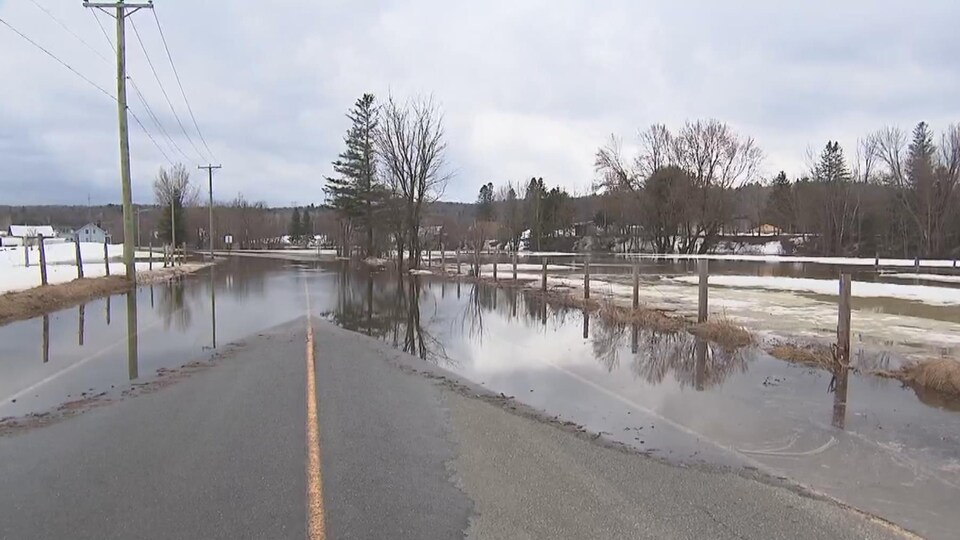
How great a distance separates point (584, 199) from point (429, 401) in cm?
12341

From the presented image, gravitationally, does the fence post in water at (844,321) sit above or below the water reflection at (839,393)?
above

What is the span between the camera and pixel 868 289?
78.4 ft

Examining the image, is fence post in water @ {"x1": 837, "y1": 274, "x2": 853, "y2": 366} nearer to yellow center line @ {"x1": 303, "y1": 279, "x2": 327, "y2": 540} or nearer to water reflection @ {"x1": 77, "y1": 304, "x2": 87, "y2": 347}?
yellow center line @ {"x1": 303, "y1": 279, "x2": 327, "y2": 540}

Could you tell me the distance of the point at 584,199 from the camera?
12812 centimetres

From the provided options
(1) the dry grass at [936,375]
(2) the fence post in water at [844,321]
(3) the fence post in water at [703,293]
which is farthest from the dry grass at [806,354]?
(3) the fence post in water at [703,293]

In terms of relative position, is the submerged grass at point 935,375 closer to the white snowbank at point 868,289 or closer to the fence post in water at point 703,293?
the fence post in water at point 703,293

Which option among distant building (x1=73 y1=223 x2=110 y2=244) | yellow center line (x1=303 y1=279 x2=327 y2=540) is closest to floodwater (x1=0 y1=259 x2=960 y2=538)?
yellow center line (x1=303 y1=279 x2=327 y2=540)

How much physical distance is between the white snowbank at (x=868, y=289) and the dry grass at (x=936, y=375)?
12297 millimetres

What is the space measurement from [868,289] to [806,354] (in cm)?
1631

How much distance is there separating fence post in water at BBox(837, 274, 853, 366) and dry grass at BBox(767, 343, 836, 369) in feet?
0.52

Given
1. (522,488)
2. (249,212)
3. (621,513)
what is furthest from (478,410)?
(249,212)

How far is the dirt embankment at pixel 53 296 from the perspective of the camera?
48.9 ft

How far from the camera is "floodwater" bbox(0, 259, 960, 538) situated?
5.69 metres

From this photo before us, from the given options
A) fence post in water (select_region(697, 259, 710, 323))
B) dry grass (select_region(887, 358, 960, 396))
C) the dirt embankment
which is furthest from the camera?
the dirt embankment
